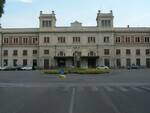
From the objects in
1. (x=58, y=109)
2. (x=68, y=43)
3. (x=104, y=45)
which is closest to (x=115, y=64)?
(x=104, y=45)

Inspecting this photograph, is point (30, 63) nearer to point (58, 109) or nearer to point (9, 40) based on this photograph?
point (9, 40)

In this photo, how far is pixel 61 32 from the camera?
332ft

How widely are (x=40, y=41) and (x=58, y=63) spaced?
870 centimetres

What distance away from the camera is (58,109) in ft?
42.5

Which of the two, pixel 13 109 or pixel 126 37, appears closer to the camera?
pixel 13 109

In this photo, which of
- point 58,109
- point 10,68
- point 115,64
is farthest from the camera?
point 115,64

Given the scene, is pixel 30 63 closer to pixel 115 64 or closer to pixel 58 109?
pixel 115 64

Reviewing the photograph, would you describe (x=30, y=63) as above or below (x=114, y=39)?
below

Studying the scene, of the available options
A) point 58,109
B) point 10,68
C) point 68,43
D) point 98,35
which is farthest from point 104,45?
point 58,109

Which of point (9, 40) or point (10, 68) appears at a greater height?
point (9, 40)

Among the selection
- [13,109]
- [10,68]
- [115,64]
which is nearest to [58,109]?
[13,109]

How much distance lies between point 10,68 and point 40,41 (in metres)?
16.1

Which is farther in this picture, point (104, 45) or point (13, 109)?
point (104, 45)

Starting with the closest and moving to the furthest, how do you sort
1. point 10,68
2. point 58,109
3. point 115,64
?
point 58,109 < point 10,68 < point 115,64
